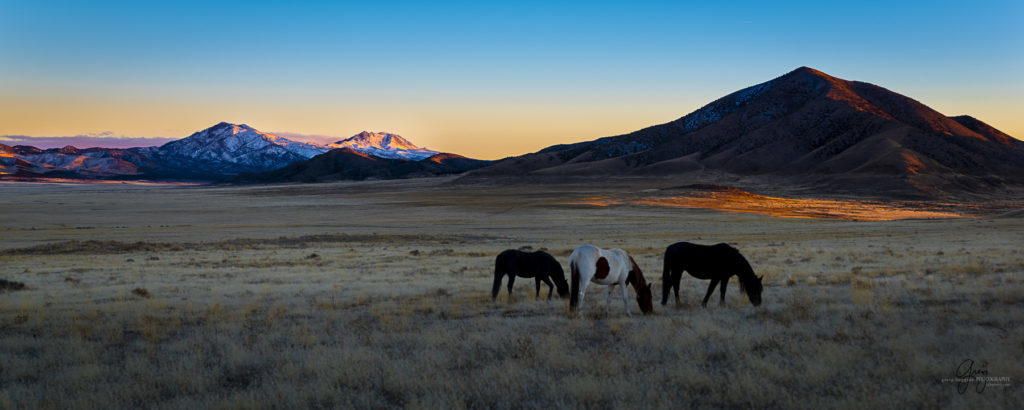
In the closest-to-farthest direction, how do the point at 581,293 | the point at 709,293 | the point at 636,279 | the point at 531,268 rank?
the point at 581,293 → the point at 636,279 → the point at 709,293 → the point at 531,268

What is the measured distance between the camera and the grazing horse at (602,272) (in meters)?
12.0

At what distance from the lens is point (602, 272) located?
12.1 metres

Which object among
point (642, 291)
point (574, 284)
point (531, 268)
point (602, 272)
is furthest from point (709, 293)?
point (531, 268)

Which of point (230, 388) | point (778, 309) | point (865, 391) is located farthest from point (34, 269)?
point (865, 391)

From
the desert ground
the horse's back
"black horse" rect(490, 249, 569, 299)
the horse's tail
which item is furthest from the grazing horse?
the horse's back

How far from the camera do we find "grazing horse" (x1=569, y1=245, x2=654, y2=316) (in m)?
12.0

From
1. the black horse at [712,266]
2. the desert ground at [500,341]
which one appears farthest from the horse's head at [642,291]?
the black horse at [712,266]

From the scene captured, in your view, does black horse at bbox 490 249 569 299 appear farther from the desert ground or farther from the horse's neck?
the horse's neck

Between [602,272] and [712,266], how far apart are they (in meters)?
2.80

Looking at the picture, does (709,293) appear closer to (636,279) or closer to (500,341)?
(636,279)

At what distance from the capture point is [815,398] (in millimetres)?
6598

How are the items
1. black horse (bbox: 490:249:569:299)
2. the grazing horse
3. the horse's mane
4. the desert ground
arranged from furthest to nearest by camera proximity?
black horse (bbox: 490:249:569:299)
the horse's mane
the grazing horse
the desert ground

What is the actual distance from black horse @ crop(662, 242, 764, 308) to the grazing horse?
138cm

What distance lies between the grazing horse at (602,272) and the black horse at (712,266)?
54.5 inches
